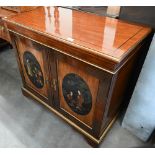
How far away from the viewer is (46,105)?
4.65ft

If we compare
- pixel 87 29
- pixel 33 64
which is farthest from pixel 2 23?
pixel 87 29

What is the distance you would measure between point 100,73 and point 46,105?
2.51ft

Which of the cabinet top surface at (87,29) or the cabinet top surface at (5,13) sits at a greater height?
the cabinet top surface at (87,29)

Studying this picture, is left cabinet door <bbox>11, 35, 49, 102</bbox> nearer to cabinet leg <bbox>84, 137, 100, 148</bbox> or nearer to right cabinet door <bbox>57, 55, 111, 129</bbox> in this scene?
right cabinet door <bbox>57, 55, 111, 129</bbox>

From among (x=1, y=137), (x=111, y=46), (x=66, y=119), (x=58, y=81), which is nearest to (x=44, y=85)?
(x=58, y=81)

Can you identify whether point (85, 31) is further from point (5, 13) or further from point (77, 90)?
point (5, 13)

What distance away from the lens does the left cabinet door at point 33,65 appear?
42.9 inches

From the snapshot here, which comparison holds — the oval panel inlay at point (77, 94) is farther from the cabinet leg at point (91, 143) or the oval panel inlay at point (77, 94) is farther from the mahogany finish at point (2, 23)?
the mahogany finish at point (2, 23)

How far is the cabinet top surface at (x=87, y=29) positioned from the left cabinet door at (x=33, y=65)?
0.42ft

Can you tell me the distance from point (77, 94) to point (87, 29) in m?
0.41

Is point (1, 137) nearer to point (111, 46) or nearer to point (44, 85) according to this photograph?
point (44, 85)

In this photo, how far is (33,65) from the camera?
1.25 m

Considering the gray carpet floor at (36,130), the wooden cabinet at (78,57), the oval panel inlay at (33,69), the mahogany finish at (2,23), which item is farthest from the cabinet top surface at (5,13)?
the gray carpet floor at (36,130)

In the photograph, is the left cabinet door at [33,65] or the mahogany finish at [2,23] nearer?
the left cabinet door at [33,65]
